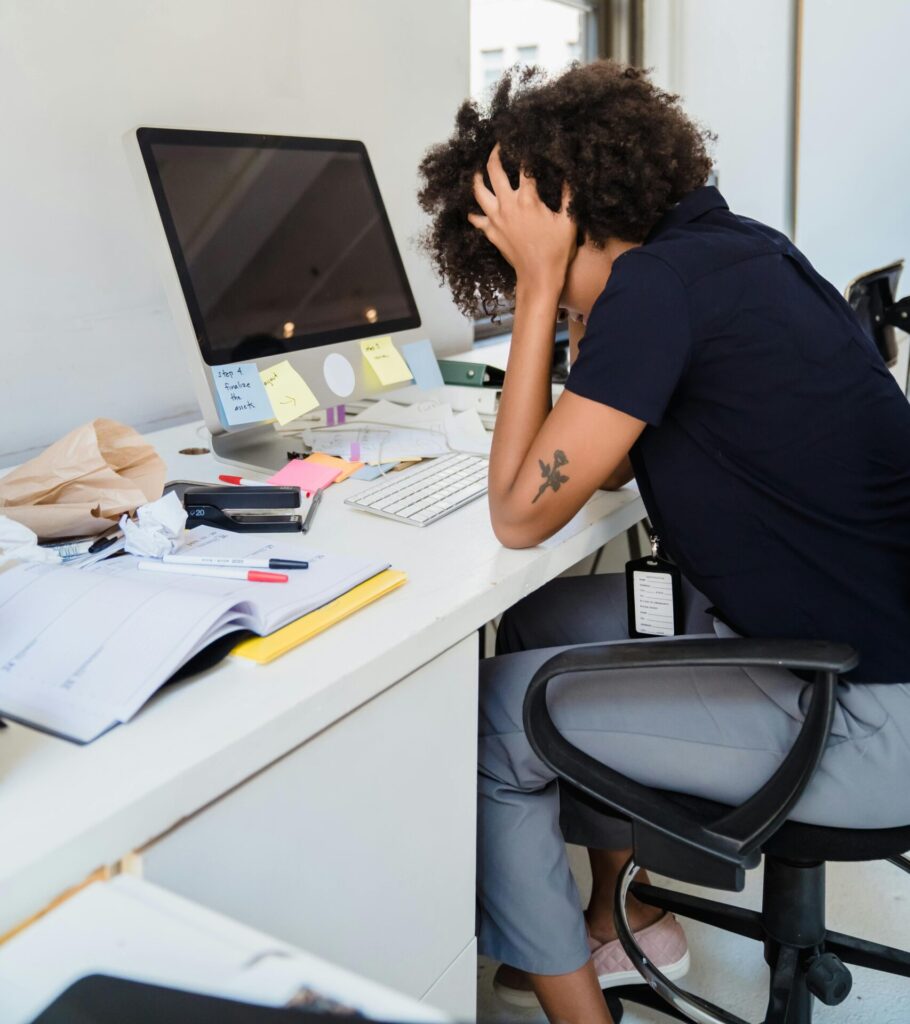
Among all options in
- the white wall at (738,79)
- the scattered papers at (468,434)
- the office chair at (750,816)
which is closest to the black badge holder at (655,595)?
the office chair at (750,816)

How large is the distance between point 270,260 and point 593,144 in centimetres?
55

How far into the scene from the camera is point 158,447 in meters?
1.47

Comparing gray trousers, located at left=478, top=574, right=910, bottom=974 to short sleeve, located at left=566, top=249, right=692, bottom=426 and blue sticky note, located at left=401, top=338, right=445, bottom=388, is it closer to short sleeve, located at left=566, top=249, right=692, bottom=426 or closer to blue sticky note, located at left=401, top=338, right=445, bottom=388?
short sleeve, located at left=566, top=249, right=692, bottom=426

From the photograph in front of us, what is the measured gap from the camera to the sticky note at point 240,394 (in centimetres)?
125

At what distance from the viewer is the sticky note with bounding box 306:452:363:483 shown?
1298 millimetres

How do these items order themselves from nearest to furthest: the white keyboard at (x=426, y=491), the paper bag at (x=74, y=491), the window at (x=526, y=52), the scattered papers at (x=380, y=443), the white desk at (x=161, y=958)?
1. the white desk at (x=161, y=958)
2. the paper bag at (x=74, y=491)
3. the white keyboard at (x=426, y=491)
4. the scattered papers at (x=380, y=443)
5. the window at (x=526, y=52)

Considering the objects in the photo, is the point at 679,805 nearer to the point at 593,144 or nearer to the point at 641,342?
the point at 641,342

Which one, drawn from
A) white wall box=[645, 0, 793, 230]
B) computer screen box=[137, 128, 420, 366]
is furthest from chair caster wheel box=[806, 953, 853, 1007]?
white wall box=[645, 0, 793, 230]

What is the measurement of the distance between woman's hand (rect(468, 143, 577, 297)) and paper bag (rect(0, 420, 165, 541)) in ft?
1.60

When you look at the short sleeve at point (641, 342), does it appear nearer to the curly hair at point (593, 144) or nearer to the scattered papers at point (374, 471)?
the curly hair at point (593, 144)

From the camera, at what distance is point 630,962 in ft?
4.41

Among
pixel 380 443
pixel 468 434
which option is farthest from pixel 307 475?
pixel 468 434

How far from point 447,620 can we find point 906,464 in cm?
49

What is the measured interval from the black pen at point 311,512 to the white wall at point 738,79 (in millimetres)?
→ 1971
